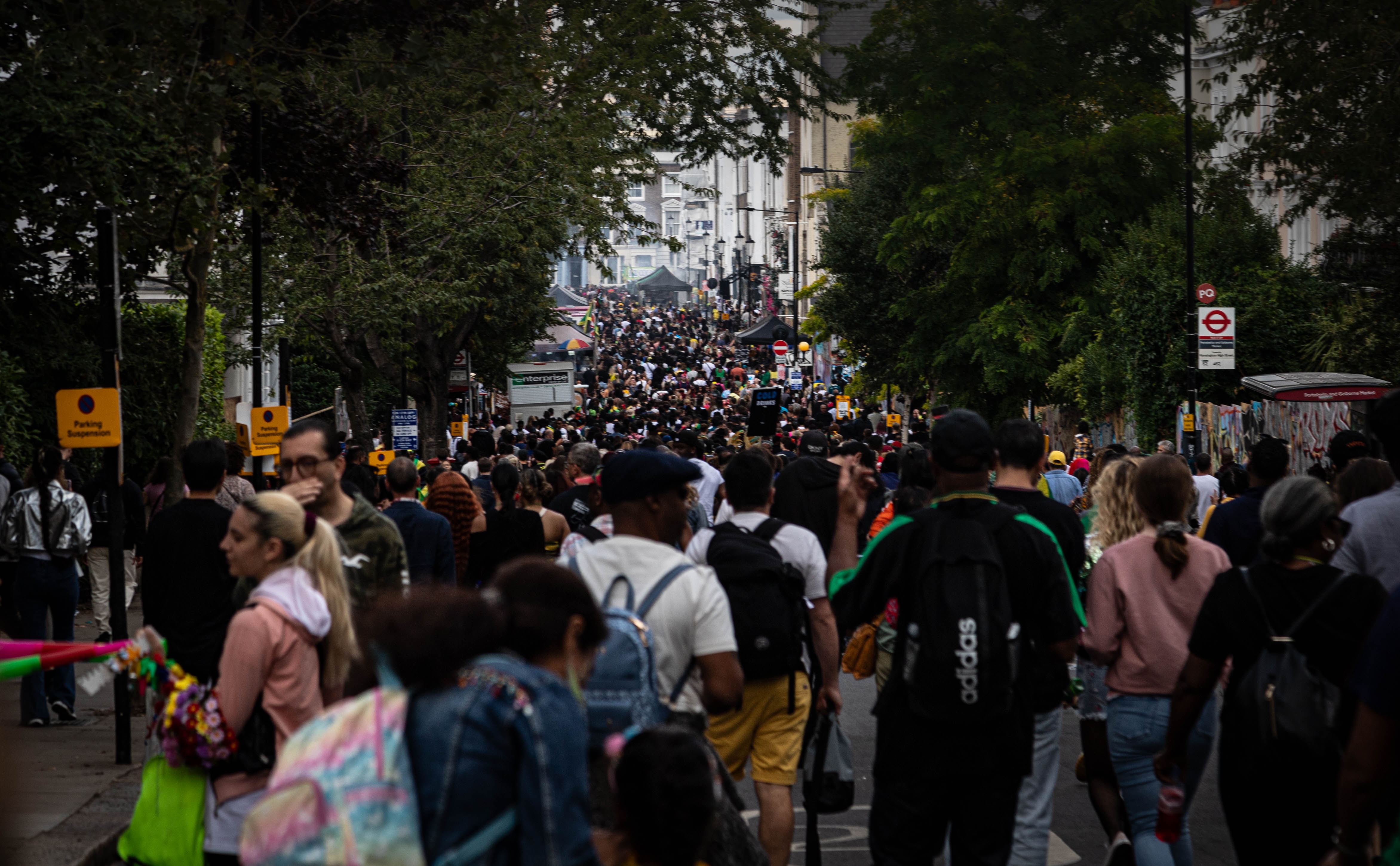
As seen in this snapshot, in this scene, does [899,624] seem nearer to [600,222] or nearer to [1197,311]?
[600,222]

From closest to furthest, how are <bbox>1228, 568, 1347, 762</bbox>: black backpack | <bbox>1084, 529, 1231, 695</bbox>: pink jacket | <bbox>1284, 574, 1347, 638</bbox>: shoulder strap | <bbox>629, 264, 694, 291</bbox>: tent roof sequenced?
<bbox>1228, 568, 1347, 762</bbox>: black backpack → <bbox>1284, 574, 1347, 638</bbox>: shoulder strap → <bbox>1084, 529, 1231, 695</bbox>: pink jacket → <bbox>629, 264, 694, 291</bbox>: tent roof

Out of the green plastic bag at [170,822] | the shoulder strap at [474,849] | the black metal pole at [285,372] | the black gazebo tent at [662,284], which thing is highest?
the black gazebo tent at [662,284]

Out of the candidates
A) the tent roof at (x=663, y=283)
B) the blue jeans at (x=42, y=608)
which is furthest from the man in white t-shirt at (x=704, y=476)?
the tent roof at (x=663, y=283)

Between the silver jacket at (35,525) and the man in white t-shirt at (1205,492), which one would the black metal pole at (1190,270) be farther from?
the silver jacket at (35,525)

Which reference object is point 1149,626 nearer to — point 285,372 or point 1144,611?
point 1144,611

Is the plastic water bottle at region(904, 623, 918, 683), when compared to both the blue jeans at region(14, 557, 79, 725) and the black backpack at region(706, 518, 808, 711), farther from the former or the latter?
the blue jeans at region(14, 557, 79, 725)

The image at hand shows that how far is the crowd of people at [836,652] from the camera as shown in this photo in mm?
2773

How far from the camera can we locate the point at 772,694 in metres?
5.85

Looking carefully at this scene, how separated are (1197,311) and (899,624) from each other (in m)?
24.3

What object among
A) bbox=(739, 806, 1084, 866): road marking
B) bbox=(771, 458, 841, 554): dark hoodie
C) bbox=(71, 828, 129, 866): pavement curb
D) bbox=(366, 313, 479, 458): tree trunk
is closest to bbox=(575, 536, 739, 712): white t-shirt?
bbox=(739, 806, 1084, 866): road marking

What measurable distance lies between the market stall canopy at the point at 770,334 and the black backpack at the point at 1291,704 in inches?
2237

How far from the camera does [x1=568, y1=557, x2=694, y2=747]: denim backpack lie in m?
3.81

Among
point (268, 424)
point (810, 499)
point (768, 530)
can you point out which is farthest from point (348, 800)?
point (268, 424)

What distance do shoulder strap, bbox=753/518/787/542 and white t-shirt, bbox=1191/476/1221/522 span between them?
29.2 feet
